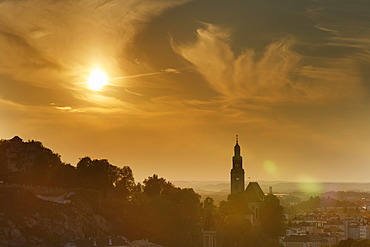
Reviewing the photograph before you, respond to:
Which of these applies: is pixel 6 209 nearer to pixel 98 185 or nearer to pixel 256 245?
pixel 98 185

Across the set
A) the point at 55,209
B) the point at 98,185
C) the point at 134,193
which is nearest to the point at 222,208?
the point at 134,193

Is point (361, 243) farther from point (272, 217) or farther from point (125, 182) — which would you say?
point (125, 182)

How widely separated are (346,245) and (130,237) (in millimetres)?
35566

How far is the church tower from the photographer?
165000mm

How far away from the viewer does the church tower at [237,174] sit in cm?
16500

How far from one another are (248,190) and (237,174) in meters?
14.0

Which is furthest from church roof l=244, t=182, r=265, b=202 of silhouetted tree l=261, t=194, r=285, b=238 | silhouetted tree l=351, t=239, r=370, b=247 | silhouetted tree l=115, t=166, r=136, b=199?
silhouetted tree l=351, t=239, r=370, b=247

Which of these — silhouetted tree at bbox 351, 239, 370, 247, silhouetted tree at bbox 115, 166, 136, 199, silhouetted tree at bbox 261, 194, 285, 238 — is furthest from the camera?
silhouetted tree at bbox 261, 194, 285, 238

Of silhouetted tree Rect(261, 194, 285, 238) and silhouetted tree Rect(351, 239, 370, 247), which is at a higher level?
silhouetted tree Rect(261, 194, 285, 238)

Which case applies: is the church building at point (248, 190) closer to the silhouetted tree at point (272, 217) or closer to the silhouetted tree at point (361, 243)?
the silhouetted tree at point (272, 217)

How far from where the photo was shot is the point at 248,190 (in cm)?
15338

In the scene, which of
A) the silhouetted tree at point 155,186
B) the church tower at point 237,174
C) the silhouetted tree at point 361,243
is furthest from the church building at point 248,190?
the silhouetted tree at point 361,243

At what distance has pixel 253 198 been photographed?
15012 centimetres

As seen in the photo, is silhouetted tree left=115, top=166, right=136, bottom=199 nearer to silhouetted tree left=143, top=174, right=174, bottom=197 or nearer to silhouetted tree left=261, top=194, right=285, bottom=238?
silhouetted tree left=143, top=174, right=174, bottom=197
